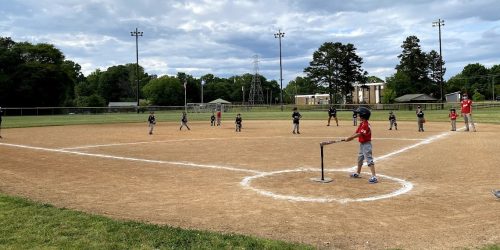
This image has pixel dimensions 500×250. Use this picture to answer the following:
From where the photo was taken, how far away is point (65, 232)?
18.5ft

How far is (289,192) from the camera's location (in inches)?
334

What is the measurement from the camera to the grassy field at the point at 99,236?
5137 millimetres

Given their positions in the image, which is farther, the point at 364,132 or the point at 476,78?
the point at 476,78

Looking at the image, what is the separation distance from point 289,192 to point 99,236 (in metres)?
4.07

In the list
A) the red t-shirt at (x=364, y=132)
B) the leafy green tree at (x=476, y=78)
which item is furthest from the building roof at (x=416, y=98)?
the red t-shirt at (x=364, y=132)

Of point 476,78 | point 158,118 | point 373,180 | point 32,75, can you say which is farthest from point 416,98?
point 373,180

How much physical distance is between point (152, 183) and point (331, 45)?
97891mm

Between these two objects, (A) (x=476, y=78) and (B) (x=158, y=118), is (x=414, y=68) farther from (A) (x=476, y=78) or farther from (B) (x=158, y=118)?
(B) (x=158, y=118)

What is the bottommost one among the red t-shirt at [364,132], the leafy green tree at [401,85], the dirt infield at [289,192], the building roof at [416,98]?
the dirt infield at [289,192]

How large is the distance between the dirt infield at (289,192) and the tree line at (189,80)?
61853 mm

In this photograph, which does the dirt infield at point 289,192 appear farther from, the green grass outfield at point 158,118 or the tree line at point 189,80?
the tree line at point 189,80

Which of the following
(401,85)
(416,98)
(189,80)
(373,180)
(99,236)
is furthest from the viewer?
(189,80)

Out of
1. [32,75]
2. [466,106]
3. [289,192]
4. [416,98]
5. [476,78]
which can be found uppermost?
[476,78]

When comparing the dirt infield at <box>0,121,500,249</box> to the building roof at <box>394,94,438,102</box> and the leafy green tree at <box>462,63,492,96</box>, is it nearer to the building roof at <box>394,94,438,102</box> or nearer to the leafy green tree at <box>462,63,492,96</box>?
the building roof at <box>394,94,438,102</box>
